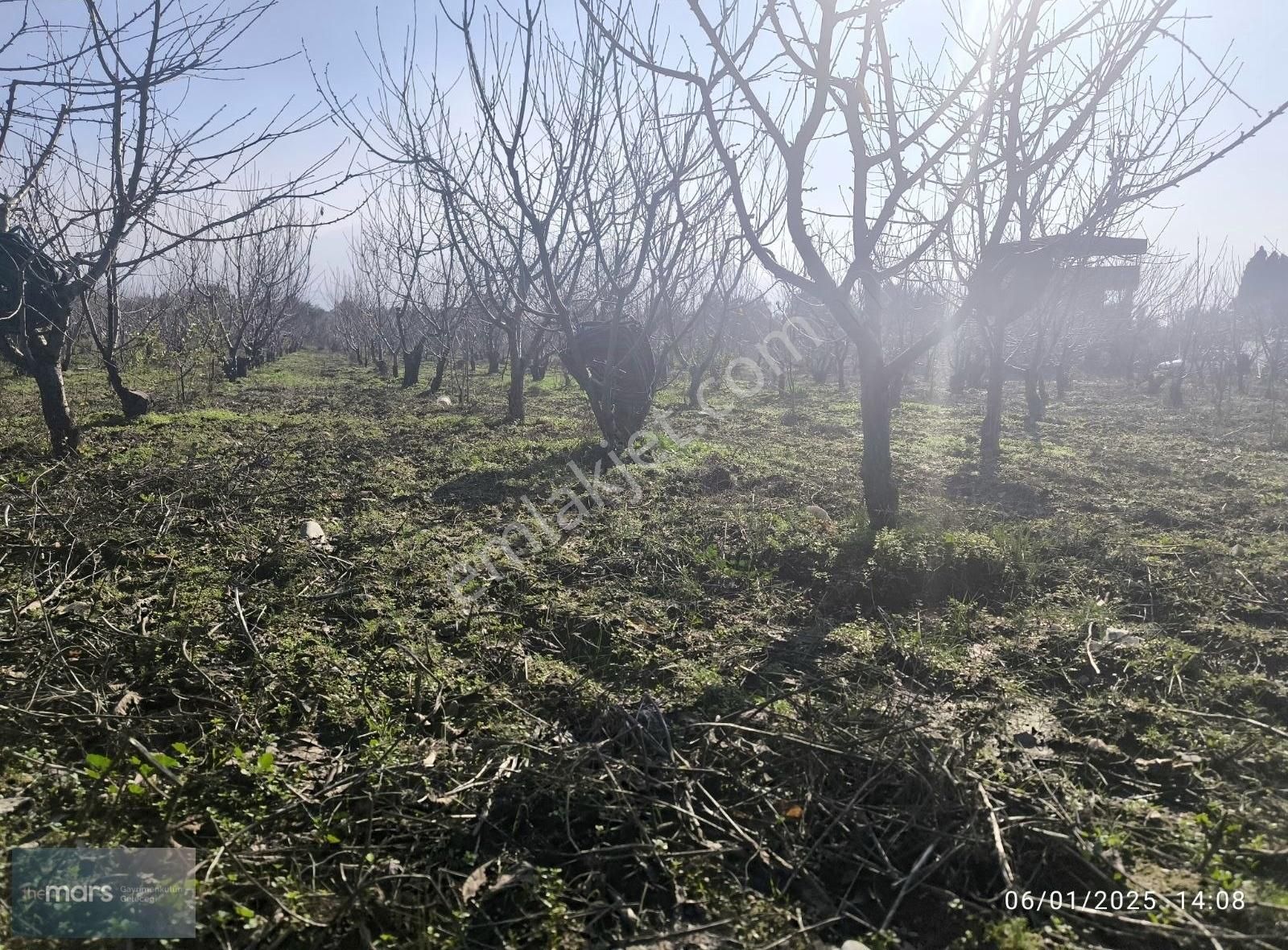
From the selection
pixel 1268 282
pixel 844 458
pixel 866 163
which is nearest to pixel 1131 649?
pixel 866 163

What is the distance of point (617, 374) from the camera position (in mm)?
6750

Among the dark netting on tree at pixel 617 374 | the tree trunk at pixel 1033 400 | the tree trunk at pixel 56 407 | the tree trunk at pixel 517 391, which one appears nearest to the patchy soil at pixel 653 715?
the tree trunk at pixel 56 407

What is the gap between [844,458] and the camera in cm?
678

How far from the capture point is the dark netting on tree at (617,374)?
6445 millimetres

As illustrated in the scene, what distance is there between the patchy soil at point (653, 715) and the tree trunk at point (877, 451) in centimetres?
23

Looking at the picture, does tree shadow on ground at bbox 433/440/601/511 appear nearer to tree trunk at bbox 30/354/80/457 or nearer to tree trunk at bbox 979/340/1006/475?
tree trunk at bbox 30/354/80/457

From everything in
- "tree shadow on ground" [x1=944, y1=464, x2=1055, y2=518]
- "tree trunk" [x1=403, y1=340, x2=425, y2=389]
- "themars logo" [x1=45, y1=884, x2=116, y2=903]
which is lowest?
"themars logo" [x1=45, y1=884, x2=116, y2=903]

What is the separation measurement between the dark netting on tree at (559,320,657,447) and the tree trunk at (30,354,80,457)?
3.64m

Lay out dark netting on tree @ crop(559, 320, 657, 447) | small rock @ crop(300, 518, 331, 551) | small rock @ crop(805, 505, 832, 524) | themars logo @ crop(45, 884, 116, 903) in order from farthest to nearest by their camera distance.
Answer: dark netting on tree @ crop(559, 320, 657, 447) → small rock @ crop(805, 505, 832, 524) → small rock @ crop(300, 518, 331, 551) → themars logo @ crop(45, 884, 116, 903)

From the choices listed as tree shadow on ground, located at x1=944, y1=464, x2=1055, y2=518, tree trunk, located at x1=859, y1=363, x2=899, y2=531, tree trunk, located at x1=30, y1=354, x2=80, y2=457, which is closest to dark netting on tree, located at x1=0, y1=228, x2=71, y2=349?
tree trunk, located at x1=30, y1=354, x2=80, y2=457

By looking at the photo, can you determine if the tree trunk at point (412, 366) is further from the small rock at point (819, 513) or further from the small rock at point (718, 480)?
the small rock at point (819, 513)

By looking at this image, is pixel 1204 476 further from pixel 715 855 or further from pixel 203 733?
pixel 203 733

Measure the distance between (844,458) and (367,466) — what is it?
4.00 meters

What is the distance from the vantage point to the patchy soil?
5.23 feet
